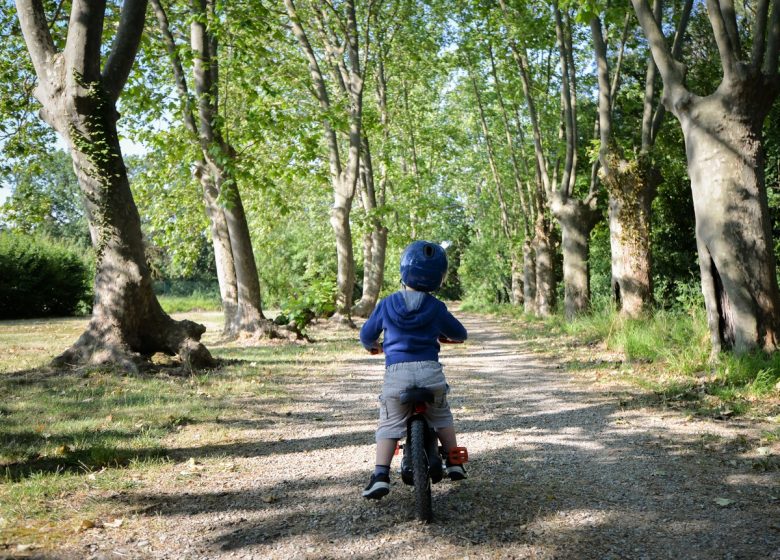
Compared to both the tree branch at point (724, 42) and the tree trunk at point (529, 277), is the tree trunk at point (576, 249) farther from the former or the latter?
the tree trunk at point (529, 277)

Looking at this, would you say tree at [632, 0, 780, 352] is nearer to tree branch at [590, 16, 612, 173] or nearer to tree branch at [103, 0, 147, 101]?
Answer: tree branch at [590, 16, 612, 173]

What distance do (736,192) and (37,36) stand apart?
34.9 feet

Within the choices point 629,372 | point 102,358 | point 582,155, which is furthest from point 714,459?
point 582,155

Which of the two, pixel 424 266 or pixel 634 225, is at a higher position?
pixel 634 225

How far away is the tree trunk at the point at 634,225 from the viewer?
1393 cm

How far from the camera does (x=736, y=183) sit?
8.29 metres

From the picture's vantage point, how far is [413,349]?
4191 millimetres

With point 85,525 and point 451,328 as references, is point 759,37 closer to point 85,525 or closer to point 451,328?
point 451,328

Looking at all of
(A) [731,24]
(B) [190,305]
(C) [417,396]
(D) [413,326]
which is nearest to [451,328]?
(D) [413,326]

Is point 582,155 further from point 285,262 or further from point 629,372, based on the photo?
point 285,262

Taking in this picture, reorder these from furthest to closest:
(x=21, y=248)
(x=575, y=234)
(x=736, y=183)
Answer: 1. (x=21, y=248)
2. (x=575, y=234)
3. (x=736, y=183)

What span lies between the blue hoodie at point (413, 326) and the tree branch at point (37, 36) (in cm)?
853

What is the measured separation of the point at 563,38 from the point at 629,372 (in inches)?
381

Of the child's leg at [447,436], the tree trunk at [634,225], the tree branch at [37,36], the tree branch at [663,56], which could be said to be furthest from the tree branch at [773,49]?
the tree branch at [37,36]
